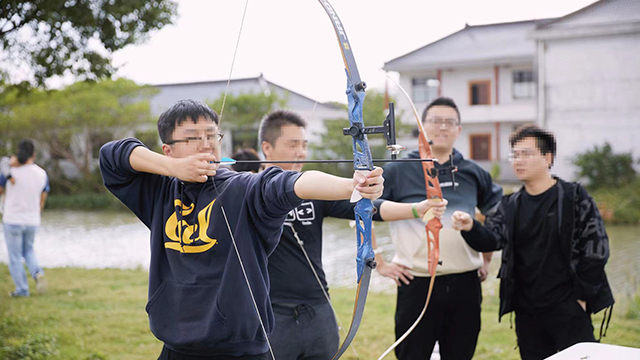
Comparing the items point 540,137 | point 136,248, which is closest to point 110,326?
point 540,137

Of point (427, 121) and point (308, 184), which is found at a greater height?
point (427, 121)

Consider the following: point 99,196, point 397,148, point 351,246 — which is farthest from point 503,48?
point 397,148

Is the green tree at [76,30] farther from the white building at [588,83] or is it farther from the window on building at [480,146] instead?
the window on building at [480,146]

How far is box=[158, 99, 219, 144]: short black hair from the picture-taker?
5.47 ft

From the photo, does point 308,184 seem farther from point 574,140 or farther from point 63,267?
point 574,140

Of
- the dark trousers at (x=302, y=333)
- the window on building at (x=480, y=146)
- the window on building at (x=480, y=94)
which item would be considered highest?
the window on building at (x=480, y=94)

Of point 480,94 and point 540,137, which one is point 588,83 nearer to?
point 540,137

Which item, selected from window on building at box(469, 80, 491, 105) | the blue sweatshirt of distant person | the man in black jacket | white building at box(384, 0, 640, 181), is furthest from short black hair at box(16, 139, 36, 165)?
window on building at box(469, 80, 491, 105)

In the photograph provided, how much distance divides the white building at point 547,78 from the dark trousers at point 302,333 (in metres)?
4.08

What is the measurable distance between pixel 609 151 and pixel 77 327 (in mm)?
8131

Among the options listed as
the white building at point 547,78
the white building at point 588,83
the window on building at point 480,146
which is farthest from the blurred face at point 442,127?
the window on building at point 480,146

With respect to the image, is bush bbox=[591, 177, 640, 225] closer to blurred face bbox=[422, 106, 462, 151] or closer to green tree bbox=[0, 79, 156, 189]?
blurred face bbox=[422, 106, 462, 151]

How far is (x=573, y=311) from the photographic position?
2445 millimetres

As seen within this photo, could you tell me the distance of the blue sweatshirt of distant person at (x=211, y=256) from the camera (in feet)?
5.07
